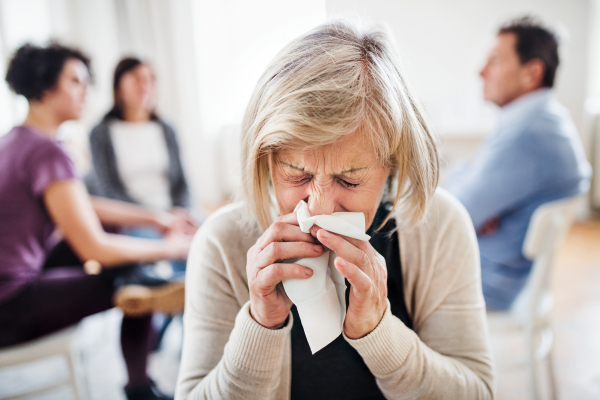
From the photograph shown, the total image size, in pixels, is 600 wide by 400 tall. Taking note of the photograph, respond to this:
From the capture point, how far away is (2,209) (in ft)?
3.71

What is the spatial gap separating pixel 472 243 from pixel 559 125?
37.5 inches

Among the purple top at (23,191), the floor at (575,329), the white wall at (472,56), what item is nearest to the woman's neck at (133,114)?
the purple top at (23,191)

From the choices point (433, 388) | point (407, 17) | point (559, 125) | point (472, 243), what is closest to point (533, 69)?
point (559, 125)

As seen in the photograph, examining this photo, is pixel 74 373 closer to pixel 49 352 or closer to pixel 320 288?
pixel 49 352

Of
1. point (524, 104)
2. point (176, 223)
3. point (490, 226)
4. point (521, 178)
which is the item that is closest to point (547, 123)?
point (524, 104)

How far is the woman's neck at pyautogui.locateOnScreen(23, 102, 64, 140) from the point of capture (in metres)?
1.26

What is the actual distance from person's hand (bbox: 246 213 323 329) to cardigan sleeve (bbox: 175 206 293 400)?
47 millimetres

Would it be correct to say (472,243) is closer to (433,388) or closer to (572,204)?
(433,388)

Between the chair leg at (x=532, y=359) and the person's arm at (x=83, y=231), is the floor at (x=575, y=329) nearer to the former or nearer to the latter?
the chair leg at (x=532, y=359)

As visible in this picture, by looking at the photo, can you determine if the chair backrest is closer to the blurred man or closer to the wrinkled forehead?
the blurred man

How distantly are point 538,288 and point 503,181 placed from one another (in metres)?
0.36

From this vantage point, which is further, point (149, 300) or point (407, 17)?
point (149, 300)

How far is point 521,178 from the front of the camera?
125 centimetres

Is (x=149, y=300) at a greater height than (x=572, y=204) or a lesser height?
lesser
